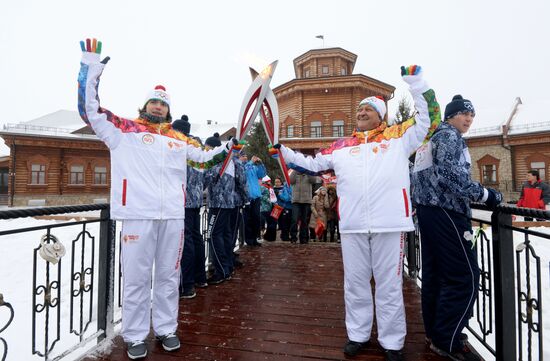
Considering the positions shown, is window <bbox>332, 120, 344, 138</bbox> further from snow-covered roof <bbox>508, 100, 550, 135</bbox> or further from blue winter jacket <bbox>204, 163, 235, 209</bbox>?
blue winter jacket <bbox>204, 163, 235, 209</bbox>

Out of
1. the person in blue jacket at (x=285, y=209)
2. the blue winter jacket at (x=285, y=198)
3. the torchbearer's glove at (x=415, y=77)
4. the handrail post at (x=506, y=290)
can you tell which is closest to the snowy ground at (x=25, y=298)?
the handrail post at (x=506, y=290)

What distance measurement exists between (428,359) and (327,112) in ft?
75.6

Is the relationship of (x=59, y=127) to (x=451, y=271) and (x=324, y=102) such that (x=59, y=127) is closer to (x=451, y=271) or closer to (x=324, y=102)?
(x=324, y=102)

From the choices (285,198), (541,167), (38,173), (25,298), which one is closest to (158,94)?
(25,298)

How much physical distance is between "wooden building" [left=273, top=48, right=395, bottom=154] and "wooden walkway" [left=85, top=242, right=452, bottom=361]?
19190 mm

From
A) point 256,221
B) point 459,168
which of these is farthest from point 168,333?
point 256,221

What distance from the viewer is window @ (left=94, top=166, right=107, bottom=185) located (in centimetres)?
2514

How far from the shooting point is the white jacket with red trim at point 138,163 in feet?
7.52

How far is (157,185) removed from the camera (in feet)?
8.02

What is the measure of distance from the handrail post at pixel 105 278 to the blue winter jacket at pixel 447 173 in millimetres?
2582

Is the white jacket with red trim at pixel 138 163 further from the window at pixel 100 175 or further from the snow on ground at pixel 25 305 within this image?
the window at pixel 100 175

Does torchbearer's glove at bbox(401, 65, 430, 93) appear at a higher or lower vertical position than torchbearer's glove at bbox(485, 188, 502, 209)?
higher

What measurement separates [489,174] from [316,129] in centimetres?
1383

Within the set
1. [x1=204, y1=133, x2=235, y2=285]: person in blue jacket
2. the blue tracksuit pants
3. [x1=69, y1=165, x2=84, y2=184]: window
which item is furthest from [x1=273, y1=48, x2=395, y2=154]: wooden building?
the blue tracksuit pants
